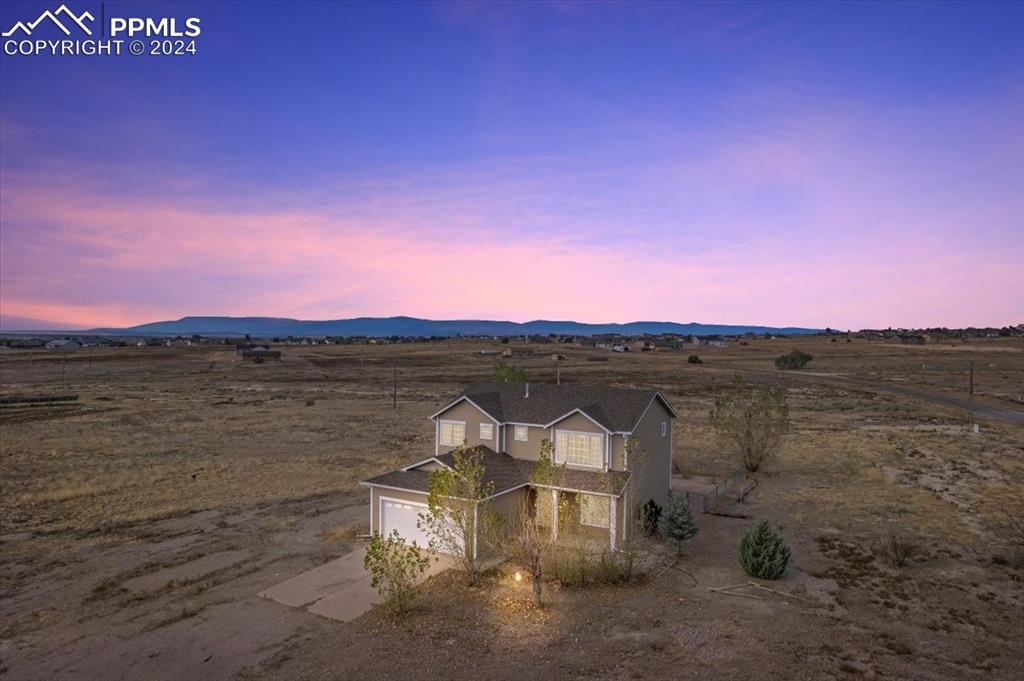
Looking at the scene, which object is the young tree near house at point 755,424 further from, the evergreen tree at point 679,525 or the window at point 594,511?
the window at point 594,511

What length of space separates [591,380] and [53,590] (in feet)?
241

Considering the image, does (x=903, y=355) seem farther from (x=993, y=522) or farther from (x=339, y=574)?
(x=339, y=574)

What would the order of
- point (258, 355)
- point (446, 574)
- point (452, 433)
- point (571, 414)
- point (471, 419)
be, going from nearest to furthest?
point (446, 574), point (571, 414), point (471, 419), point (452, 433), point (258, 355)

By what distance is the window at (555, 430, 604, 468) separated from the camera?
979 inches

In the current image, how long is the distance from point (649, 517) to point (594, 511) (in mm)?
3052

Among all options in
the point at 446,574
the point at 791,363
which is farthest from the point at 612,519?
the point at 791,363

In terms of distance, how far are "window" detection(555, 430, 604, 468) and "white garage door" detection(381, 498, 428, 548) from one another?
6338 millimetres

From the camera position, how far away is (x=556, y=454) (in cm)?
2564

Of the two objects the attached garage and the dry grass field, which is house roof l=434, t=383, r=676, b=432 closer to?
the attached garage

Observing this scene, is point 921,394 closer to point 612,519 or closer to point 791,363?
point 791,363

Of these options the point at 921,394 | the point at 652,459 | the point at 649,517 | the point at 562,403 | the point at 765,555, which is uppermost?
the point at 562,403

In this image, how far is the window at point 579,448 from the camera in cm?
2486

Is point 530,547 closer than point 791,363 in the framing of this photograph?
Yes

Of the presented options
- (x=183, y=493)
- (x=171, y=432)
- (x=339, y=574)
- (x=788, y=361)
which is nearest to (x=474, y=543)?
(x=339, y=574)
